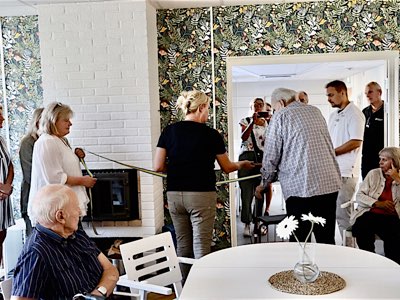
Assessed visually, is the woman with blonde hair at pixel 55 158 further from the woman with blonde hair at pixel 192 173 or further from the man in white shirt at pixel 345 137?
the man in white shirt at pixel 345 137

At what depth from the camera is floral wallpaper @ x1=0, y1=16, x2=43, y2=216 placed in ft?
17.3

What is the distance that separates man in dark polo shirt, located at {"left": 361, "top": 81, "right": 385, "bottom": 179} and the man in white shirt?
0.27m

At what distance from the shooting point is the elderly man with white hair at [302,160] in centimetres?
358

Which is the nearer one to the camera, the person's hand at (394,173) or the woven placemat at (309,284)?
the woven placemat at (309,284)

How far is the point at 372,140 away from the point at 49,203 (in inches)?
154

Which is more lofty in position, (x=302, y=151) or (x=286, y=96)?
(x=286, y=96)

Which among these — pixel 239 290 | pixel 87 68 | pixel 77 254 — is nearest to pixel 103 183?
pixel 87 68

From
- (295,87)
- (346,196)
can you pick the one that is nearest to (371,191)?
(346,196)

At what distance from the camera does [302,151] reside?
358cm

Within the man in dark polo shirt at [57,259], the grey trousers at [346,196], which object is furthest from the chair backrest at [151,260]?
the grey trousers at [346,196]

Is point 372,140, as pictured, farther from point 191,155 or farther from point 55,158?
point 55,158

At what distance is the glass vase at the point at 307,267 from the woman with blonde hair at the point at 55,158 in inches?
75.6

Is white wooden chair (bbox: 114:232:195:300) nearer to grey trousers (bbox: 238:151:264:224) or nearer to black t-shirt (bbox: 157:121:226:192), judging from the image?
black t-shirt (bbox: 157:121:226:192)

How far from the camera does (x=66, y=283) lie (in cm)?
222
